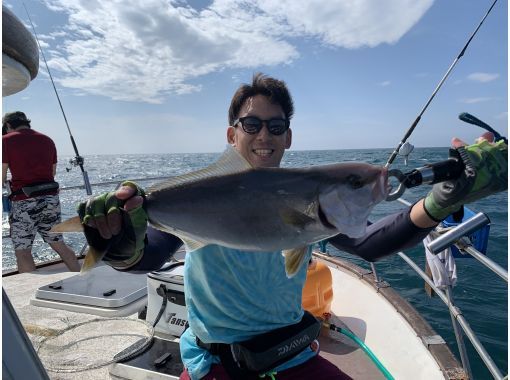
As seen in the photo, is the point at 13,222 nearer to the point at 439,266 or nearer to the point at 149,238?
the point at 149,238

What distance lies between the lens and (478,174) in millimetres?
2004

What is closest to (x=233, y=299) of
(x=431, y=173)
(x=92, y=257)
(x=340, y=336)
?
(x=92, y=257)

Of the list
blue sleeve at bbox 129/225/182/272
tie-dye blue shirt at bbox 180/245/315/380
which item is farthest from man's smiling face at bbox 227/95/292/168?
blue sleeve at bbox 129/225/182/272

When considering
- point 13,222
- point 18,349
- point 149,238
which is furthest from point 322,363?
point 13,222

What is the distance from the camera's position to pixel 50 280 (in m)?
5.99

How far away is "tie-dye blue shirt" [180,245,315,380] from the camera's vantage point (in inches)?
94.0

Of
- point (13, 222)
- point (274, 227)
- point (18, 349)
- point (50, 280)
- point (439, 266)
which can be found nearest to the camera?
point (18, 349)

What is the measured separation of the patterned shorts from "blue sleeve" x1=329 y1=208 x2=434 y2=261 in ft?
18.8

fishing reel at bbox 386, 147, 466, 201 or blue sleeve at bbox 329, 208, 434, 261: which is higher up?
fishing reel at bbox 386, 147, 466, 201

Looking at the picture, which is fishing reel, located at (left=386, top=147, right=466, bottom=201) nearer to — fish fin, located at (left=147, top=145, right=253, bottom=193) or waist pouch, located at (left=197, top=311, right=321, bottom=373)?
fish fin, located at (left=147, top=145, right=253, bottom=193)

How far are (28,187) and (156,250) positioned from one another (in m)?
5.43

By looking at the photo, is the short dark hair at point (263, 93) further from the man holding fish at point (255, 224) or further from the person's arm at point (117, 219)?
the person's arm at point (117, 219)

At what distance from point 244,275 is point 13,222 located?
6.08 metres

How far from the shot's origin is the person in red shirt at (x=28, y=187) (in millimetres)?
6566
